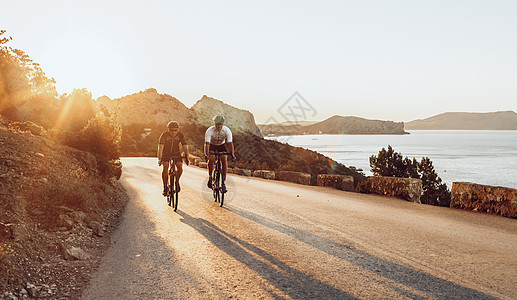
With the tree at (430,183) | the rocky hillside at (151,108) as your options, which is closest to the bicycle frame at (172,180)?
the tree at (430,183)

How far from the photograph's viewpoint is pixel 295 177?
18.1m

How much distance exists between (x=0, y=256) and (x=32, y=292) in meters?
0.63

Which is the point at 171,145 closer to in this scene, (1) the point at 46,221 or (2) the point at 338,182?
(1) the point at 46,221

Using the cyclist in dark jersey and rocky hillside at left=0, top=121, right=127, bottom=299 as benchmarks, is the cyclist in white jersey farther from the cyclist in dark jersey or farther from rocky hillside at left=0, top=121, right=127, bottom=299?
rocky hillside at left=0, top=121, right=127, bottom=299

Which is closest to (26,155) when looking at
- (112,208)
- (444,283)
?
(112,208)

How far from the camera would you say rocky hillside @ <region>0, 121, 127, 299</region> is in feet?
14.2

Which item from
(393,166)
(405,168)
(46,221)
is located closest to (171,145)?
(46,221)

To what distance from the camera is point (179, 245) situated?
5.81 m

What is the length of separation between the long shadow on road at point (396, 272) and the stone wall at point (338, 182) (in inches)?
332

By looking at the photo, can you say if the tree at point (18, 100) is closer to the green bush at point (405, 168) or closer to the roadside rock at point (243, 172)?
the roadside rock at point (243, 172)

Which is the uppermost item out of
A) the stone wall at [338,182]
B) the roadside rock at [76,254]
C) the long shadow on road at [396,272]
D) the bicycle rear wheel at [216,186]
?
the bicycle rear wheel at [216,186]

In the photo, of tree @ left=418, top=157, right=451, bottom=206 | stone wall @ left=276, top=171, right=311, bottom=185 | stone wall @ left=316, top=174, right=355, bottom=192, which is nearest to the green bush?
tree @ left=418, top=157, right=451, bottom=206

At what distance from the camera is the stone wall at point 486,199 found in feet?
27.2

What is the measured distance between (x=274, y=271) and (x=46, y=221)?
14.2 ft
